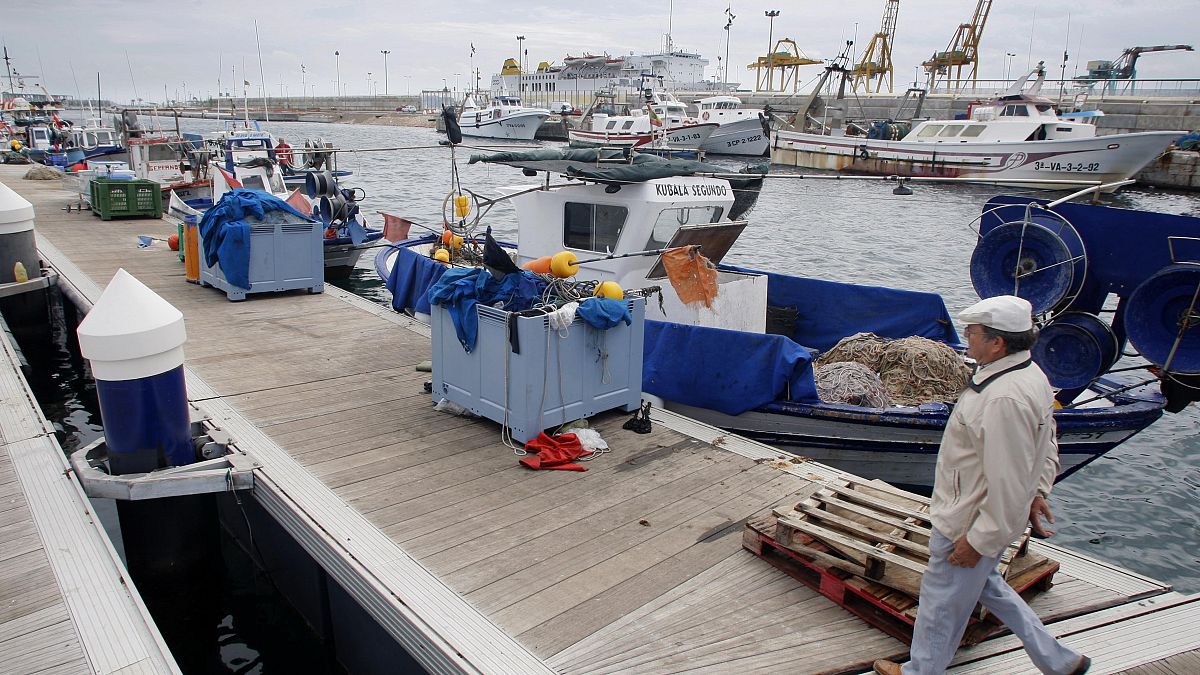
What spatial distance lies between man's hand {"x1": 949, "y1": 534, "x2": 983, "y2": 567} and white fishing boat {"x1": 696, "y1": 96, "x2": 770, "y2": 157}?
49.7m

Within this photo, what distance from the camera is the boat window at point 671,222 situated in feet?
28.7

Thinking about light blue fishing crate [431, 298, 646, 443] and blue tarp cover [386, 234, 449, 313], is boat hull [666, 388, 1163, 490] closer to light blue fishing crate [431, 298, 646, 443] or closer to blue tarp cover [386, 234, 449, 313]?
light blue fishing crate [431, 298, 646, 443]

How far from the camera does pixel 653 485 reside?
5.57m

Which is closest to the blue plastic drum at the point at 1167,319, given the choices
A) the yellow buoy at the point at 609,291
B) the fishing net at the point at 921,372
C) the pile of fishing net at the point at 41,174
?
the fishing net at the point at 921,372

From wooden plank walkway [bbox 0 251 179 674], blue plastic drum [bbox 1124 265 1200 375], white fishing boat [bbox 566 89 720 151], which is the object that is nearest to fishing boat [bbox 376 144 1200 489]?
blue plastic drum [bbox 1124 265 1200 375]

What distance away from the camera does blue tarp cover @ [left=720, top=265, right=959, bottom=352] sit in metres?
9.50

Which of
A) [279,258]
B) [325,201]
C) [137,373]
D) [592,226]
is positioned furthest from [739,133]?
[137,373]

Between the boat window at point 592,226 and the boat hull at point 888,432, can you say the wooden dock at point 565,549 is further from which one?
the boat window at point 592,226

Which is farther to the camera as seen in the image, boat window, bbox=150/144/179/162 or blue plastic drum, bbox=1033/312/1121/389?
boat window, bbox=150/144/179/162

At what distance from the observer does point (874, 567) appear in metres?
4.14

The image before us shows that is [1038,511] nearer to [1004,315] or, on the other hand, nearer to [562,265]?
[1004,315]

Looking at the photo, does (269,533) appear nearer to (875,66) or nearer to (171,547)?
(171,547)

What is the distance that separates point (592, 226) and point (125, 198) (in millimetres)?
14843

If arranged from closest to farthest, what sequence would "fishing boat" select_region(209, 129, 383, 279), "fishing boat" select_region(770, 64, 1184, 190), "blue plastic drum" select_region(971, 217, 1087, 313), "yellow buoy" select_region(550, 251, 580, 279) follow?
"yellow buoy" select_region(550, 251, 580, 279), "blue plastic drum" select_region(971, 217, 1087, 313), "fishing boat" select_region(209, 129, 383, 279), "fishing boat" select_region(770, 64, 1184, 190)
